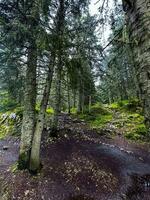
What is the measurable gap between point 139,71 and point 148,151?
10434 millimetres

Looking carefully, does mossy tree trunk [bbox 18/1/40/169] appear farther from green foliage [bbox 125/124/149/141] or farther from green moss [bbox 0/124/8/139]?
green foliage [bbox 125/124/149/141]

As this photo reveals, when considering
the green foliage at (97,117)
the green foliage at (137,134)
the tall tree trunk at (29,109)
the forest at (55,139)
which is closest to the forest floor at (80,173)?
the forest at (55,139)

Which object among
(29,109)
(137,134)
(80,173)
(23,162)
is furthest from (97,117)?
(23,162)

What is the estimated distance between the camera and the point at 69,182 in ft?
22.6

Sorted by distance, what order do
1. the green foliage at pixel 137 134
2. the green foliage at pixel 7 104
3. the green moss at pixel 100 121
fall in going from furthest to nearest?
1. the green moss at pixel 100 121
2. the green foliage at pixel 137 134
3. the green foliage at pixel 7 104

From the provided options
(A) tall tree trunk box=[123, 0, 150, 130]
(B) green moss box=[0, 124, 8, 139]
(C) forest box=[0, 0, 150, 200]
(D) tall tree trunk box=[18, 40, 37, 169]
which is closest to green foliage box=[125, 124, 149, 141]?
(C) forest box=[0, 0, 150, 200]

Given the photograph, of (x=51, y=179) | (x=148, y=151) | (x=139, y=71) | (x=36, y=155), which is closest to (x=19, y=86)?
(x=36, y=155)

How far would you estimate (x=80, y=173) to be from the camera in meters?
7.40

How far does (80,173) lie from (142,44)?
6.81m

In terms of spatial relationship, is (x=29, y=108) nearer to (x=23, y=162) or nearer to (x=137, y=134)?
(x=23, y=162)

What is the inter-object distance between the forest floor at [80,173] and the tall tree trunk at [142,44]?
5.75 meters

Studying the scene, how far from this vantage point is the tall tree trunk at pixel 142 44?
1.27 metres

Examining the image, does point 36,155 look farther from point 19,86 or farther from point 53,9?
point 53,9

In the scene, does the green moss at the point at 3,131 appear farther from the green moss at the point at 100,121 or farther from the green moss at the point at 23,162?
the green moss at the point at 23,162
